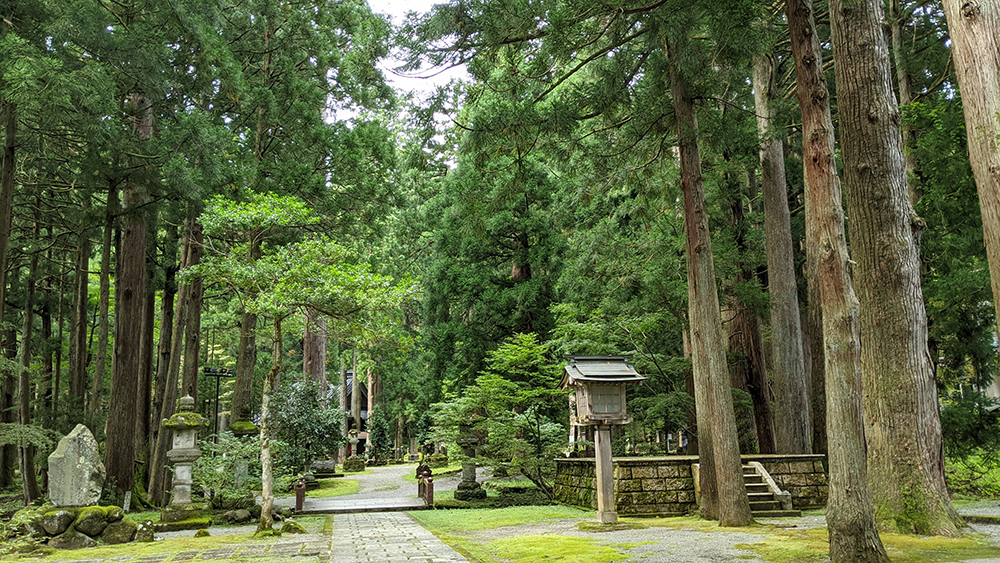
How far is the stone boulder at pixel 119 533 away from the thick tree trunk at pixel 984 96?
10223 mm

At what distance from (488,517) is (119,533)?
5.73 meters

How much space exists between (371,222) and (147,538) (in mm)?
8580

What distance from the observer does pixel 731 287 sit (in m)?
14.1

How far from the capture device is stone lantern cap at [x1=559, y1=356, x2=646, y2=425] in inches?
367

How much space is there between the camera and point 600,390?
369 inches

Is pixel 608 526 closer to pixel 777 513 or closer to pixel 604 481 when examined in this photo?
pixel 604 481

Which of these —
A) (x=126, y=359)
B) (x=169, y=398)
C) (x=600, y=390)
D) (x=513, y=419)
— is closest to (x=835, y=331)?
(x=600, y=390)

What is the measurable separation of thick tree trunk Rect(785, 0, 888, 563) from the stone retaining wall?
5607 mm

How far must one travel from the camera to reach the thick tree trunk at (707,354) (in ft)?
27.7

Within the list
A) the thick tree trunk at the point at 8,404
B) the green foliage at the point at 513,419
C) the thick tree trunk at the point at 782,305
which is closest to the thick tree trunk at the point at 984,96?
the thick tree trunk at the point at 782,305

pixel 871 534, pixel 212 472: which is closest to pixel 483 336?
pixel 212 472

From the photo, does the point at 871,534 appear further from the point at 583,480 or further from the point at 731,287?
the point at 731,287

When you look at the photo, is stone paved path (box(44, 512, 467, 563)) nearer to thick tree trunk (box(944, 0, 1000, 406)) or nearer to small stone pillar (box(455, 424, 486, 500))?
small stone pillar (box(455, 424, 486, 500))

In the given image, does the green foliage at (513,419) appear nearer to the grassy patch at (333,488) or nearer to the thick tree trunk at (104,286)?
the grassy patch at (333,488)
